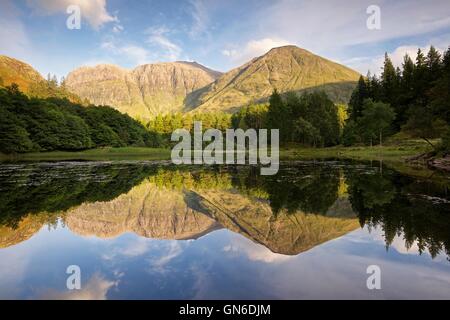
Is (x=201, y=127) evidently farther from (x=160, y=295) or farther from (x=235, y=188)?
(x=160, y=295)

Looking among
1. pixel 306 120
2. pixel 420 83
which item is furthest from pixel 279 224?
pixel 306 120

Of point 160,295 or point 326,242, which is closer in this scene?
point 160,295

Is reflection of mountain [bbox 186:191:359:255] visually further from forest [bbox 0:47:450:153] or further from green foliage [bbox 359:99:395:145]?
green foliage [bbox 359:99:395:145]

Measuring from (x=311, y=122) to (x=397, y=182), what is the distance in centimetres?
8994

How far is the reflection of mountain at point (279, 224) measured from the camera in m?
9.73

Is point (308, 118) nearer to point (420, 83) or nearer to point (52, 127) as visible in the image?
point (420, 83)

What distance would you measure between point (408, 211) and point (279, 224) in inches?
221

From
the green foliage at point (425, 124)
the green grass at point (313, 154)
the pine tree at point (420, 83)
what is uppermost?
the pine tree at point (420, 83)

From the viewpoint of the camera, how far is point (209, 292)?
6.28 m

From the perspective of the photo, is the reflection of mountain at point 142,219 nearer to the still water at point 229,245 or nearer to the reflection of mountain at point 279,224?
the still water at point 229,245

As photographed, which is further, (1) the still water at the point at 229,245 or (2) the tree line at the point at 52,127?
(2) the tree line at the point at 52,127

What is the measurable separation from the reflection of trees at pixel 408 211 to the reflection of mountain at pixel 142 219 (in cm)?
639

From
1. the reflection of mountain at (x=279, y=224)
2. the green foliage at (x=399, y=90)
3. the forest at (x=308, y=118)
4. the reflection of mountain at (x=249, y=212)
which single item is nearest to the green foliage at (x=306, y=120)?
the forest at (x=308, y=118)
